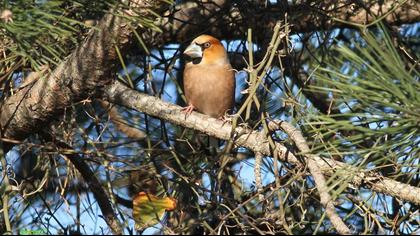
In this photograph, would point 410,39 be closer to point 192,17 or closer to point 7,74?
point 192,17

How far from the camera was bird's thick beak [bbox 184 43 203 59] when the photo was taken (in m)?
4.27

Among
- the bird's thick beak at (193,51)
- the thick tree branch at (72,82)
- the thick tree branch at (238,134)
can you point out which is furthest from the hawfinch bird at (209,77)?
the thick tree branch at (72,82)

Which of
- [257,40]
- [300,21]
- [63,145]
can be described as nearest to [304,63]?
[300,21]

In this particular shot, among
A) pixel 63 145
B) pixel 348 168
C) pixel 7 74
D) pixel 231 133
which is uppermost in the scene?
pixel 7 74

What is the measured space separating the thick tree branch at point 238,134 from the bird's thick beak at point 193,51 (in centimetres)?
115

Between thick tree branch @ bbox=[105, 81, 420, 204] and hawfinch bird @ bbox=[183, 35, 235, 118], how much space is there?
1.09 metres

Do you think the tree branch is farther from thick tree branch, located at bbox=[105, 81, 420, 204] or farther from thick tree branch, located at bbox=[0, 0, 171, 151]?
thick tree branch, located at bbox=[0, 0, 171, 151]

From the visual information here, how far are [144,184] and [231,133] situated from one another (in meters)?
1.09

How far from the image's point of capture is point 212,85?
14.6 feet

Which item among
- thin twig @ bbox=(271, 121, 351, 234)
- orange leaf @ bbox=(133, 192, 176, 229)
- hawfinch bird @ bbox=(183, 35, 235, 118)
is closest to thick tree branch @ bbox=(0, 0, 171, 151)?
orange leaf @ bbox=(133, 192, 176, 229)

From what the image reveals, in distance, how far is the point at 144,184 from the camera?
3.80 m

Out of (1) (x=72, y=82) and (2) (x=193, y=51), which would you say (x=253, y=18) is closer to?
(2) (x=193, y=51)

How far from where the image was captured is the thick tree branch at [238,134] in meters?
2.74

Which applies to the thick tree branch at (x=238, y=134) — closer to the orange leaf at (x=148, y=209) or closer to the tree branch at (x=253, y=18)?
the orange leaf at (x=148, y=209)
